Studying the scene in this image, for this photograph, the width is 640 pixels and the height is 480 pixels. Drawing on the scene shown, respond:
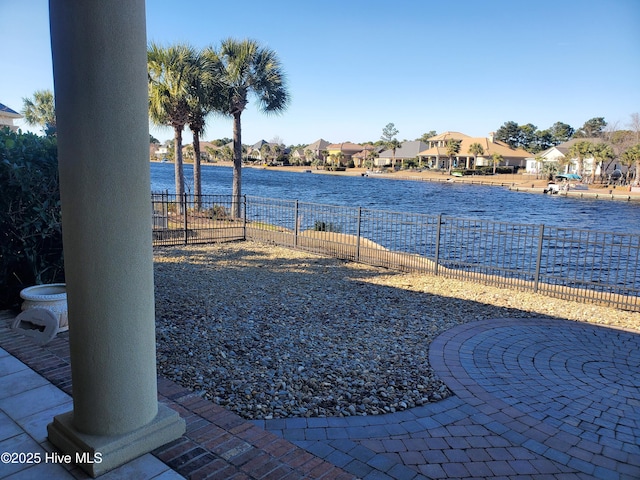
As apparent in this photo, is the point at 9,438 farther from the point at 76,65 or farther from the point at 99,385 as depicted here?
the point at 76,65

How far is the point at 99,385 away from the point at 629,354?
20.5 feet

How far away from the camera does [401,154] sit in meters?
124

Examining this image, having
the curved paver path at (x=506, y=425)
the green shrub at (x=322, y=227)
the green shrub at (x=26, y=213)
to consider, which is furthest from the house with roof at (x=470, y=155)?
the green shrub at (x=26, y=213)

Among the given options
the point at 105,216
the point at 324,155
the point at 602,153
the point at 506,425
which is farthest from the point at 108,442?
the point at 324,155

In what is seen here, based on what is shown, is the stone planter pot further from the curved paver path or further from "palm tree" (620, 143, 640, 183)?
"palm tree" (620, 143, 640, 183)

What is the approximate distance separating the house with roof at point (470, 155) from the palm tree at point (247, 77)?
289 feet

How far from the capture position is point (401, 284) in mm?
9469

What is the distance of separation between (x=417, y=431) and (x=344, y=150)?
141032 mm

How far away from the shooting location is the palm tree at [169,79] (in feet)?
67.1

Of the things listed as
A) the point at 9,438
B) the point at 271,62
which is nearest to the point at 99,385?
the point at 9,438

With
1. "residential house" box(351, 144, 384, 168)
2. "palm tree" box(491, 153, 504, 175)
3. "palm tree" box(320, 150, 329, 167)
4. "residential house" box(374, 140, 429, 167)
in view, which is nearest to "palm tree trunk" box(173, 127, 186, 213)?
"palm tree" box(491, 153, 504, 175)

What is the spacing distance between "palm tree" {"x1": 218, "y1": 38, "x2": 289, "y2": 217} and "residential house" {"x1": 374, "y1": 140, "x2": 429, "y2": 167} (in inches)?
4004

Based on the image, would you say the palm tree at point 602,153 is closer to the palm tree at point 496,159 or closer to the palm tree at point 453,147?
the palm tree at point 496,159

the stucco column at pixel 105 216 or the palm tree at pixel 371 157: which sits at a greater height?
the palm tree at pixel 371 157
